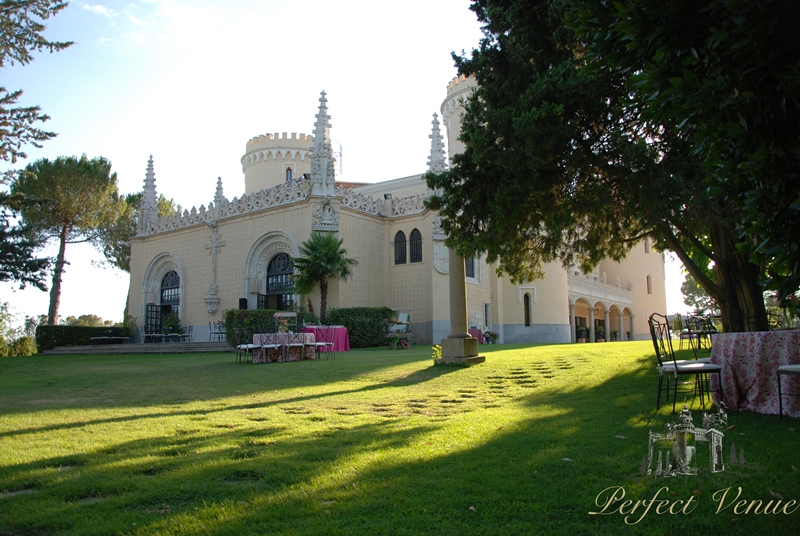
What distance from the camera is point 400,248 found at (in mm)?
26906

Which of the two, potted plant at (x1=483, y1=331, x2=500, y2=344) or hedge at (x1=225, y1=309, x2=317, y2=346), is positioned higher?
hedge at (x1=225, y1=309, x2=317, y2=346)

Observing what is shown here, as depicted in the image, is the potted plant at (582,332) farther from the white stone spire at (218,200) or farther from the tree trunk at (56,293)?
the tree trunk at (56,293)

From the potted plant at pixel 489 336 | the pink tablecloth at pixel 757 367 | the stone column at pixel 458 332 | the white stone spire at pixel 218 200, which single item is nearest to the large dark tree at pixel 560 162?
the stone column at pixel 458 332

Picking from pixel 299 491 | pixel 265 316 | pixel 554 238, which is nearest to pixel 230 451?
pixel 299 491

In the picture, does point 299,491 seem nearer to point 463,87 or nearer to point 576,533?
point 576,533

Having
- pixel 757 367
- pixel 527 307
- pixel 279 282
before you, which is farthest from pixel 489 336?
pixel 757 367

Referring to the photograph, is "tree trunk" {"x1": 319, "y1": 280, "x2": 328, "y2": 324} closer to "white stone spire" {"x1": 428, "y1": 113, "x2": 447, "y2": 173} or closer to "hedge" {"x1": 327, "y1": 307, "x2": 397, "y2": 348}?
"hedge" {"x1": 327, "y1": 307, "x2": 397, "y2": 348}

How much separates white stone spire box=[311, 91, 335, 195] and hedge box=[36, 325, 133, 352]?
44.9 ft

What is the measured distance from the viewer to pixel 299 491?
3438 mm

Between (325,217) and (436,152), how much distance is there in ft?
18.0

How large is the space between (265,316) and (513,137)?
13332mm

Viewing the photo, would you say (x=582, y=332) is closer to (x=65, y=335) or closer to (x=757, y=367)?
(x=65, y=335)

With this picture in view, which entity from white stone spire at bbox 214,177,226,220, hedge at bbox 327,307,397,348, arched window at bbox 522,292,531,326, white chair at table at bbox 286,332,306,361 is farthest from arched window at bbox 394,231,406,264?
white chair at table at bbox 286,332,306,361

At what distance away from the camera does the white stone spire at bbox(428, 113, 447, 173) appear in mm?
24234
